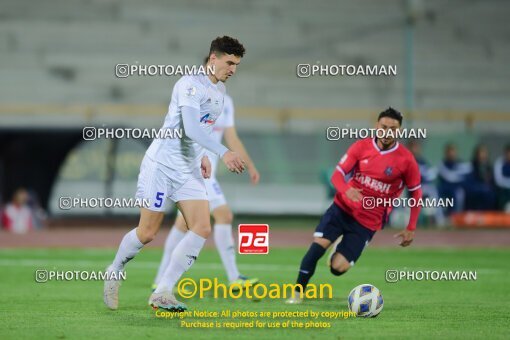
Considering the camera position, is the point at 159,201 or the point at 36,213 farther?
the point at 36,213

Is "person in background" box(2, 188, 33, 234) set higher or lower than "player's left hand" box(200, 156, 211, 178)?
lower

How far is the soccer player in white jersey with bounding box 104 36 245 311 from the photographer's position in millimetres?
7645

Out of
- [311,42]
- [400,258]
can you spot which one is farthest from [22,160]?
[400,258]

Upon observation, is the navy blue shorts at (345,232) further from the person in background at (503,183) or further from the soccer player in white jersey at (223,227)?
the person in background at (503,183)

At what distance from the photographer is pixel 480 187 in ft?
66.4

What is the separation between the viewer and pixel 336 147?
20.3 meters

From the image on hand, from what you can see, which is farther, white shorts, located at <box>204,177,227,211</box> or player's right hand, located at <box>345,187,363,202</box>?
white shorts, located at <box>204,177,227,211</box>

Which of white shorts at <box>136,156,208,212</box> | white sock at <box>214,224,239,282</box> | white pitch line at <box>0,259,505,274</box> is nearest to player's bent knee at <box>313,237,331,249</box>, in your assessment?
white sock at <box>214,224,239,282</box>

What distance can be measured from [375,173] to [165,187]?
83.7 inches

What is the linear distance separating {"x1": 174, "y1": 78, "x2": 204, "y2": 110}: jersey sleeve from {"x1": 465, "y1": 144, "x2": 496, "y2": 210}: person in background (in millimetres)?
13466

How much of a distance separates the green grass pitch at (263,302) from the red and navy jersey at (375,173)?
87 centimetres

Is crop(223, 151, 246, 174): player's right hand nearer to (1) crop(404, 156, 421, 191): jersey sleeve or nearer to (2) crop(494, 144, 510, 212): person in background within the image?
(1) crop(404, 156, 421, 191): jersey sleeve

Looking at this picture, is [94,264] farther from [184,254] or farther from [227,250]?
[184,254]

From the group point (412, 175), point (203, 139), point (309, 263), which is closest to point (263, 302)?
point (309, 263)
